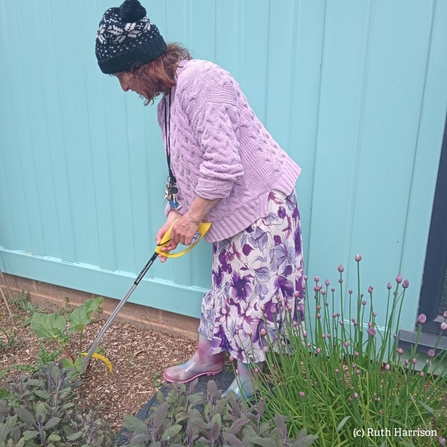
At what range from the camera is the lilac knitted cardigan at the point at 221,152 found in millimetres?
1691

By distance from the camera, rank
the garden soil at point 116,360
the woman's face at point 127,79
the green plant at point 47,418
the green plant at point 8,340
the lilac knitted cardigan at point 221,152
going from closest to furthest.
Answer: the green plant at point 47,418, the lilac knitted cardigan at point 221,152, the woman's face at point 127,79, the garden soil at point 116,360, the green plant at point 8,340

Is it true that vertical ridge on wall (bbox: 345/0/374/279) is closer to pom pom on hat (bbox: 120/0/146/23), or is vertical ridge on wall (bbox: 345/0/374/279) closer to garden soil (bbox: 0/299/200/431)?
pom pom on hat (bbox: 120/0/146/23)

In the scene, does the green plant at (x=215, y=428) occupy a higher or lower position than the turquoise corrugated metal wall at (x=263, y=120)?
lower

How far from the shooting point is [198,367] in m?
2.46

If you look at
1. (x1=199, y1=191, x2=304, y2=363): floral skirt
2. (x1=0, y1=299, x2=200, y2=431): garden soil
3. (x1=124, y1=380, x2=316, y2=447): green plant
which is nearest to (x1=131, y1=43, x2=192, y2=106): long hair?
(x1=199, y1=191, x2=304, y2=363): floral skirt

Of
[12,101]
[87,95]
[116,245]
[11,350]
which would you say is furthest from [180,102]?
[11,350]

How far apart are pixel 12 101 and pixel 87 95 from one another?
2.09 ft

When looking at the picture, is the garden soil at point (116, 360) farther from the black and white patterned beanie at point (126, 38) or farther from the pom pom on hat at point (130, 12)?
the pom pom on hat at point (130, 12)

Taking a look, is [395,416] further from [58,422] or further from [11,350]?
[11,350]

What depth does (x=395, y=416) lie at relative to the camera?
4.73 feet

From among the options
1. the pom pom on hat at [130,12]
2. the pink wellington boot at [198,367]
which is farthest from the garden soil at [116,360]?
the pom pom on hat at [130,12]

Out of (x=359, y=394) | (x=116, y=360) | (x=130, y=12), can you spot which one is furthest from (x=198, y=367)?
(x=130, y=12)

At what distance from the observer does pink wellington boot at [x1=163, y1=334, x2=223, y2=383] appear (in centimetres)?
245

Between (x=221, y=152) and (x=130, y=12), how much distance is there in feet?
1.99
